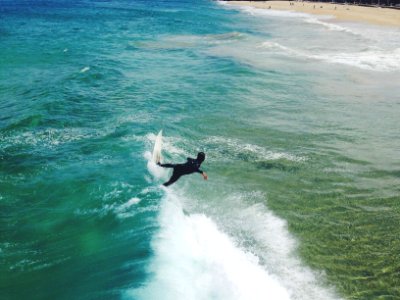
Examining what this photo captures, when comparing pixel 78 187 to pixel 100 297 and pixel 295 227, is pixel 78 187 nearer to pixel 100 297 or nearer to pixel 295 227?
pixel 100 297

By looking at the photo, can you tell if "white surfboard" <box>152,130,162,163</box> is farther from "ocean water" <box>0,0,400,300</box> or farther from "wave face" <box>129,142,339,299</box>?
"wave face" <box>129,142,339,299</box>

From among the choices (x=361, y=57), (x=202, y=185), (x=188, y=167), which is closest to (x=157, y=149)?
(x=202, y=185)

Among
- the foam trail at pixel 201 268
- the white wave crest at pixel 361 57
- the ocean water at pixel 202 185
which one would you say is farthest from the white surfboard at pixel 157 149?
the white wave crest at pixel 361 57

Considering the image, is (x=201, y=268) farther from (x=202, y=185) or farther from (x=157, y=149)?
(x=157, y=149)

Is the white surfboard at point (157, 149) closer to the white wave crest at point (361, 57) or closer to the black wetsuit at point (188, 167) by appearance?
the black wetsuit at point (188, 167)

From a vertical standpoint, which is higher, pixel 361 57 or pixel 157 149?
pixel 361 57

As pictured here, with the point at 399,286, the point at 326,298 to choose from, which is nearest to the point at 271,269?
the point at 326,298

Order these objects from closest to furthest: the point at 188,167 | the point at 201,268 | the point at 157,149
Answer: the point at 201,268
the point at 188,167
the point at 157,149
